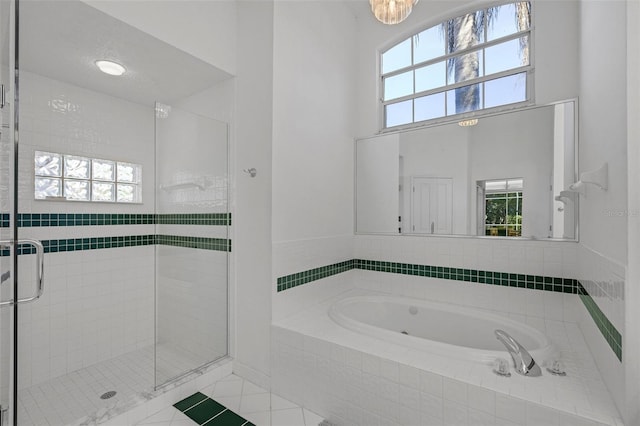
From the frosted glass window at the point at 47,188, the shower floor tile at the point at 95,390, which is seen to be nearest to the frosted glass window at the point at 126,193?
the frosted glass window at the point at 47,188

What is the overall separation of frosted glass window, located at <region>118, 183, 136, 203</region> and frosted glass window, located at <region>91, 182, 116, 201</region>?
0.17 ft

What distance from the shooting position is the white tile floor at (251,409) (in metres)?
1.72

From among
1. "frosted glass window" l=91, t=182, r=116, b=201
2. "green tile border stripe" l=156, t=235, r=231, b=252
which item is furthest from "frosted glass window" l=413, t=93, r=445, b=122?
"frosted glass window" l=91, t=182, r=116, b=201

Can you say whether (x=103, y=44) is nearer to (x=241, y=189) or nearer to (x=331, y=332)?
(x=241, y=189)

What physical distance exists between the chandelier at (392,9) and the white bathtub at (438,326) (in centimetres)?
179

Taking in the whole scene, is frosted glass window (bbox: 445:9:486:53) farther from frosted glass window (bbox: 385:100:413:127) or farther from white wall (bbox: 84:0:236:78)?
white wall (bbox: 84:0:236:78)

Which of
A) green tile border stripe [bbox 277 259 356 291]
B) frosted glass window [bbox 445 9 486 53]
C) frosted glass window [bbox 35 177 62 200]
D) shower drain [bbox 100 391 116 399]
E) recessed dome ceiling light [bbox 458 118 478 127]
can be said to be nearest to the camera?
shower drain [bbox 100 391 116 399]

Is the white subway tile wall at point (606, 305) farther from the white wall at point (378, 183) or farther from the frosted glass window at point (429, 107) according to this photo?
the frosted glass window at point (429, 107)

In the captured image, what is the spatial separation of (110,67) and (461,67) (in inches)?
106

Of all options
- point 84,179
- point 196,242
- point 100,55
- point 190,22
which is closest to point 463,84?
point 190,22

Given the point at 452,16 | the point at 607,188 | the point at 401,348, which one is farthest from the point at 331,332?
the point at 452,16

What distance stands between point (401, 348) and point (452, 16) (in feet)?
8.66

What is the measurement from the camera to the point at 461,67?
2559 mm

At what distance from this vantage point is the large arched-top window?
232 cm
